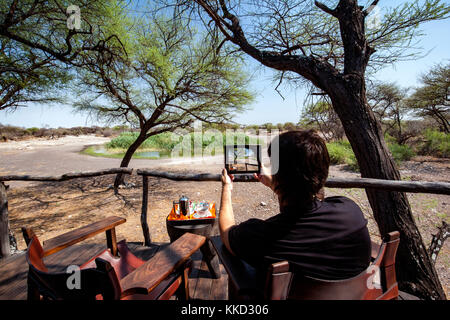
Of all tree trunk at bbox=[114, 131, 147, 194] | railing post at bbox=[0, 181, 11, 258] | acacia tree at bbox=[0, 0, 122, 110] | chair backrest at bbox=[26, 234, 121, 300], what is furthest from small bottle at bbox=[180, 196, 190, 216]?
tree trunk at bbox=[114, 131, 147, 194]

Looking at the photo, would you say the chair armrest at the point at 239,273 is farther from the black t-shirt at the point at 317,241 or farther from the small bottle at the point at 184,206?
the small bottle at the point at 184,206

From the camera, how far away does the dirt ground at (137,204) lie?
445cm

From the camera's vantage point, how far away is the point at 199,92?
6.73m

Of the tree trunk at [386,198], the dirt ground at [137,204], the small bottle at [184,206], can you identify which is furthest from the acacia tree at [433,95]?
the small bottle at [184,206]

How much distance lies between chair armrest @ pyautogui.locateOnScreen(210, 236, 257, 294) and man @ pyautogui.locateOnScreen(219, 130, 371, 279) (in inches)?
4.9

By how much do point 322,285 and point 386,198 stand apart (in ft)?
6.45

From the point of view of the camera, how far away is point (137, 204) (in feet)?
20.3

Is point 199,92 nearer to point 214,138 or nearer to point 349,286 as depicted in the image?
point 349,286

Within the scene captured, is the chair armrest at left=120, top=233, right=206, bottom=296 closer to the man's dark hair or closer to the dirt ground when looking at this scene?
the man's dark hair

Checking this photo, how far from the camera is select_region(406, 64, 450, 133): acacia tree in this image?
1182 cm

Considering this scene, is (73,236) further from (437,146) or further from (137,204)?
(437,146)

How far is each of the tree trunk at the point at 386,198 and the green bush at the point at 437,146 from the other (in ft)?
41.8

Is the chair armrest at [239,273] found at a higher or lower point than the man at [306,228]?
lower
